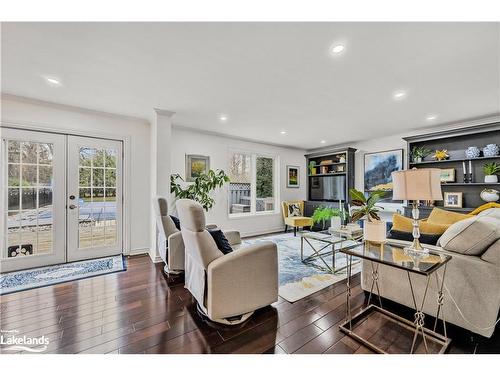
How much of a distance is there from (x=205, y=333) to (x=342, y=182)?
4.92 m

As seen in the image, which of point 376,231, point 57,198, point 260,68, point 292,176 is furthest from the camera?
point 292,176

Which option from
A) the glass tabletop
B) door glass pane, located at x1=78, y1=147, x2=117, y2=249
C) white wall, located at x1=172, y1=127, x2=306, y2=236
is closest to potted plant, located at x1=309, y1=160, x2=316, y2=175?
white wall, located at x1=172, y1=127, x2=306, y2=236

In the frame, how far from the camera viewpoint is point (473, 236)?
1.58 metres

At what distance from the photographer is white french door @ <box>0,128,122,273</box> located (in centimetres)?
289

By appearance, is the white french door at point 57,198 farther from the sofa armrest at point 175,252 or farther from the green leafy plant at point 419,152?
the green leafy plant at point 419,152

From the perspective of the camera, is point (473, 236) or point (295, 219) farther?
point (295, 219)

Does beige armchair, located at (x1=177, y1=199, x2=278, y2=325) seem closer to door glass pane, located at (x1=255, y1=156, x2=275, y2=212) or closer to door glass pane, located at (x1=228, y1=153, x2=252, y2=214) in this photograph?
door glass pane, located at (x1=228, y1=153, x2=252, y2=214)

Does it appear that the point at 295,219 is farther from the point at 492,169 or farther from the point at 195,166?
the point at 492,169

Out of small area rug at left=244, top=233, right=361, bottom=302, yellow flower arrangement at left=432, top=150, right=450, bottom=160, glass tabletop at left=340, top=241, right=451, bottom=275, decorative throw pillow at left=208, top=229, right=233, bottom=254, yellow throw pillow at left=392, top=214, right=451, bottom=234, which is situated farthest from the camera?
yellow flower arrangement at left=432, top=150, right=450, bottom=160

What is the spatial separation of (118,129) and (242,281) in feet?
10.8

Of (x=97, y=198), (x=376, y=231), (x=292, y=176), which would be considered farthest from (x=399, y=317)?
(x=292, y=176)

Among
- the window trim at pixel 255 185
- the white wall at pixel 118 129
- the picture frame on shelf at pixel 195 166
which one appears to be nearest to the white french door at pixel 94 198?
the white wall at pixel 118 129
